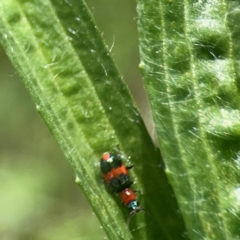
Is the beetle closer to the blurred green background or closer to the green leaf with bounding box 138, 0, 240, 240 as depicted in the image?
the green leaf with bounding box 138, 0, 240, 240

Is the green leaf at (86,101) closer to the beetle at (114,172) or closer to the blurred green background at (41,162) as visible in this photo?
the beetle at (114,172)

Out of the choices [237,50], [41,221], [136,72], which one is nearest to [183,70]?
[237,50]

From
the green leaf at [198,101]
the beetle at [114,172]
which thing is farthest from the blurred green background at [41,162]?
the green leaf at [198,101]

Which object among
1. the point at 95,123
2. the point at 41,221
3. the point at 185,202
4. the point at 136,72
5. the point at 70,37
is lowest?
the point at 41,221

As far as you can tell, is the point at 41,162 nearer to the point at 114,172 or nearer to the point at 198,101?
the point at 114,172

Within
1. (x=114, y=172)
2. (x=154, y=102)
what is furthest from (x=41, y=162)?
(x=154, y=102)

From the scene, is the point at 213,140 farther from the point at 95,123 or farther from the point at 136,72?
the point at 136,72

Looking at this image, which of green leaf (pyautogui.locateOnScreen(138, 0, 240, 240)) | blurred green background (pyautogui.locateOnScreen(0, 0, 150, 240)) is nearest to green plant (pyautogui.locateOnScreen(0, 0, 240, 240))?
green leaf (pyautogui.locateOnScreen(138, 0, 240, 240))
